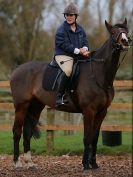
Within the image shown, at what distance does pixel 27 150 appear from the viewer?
8391mm

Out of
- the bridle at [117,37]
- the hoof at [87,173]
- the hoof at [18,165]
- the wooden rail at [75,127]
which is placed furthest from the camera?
the wooden rail at [75,127]

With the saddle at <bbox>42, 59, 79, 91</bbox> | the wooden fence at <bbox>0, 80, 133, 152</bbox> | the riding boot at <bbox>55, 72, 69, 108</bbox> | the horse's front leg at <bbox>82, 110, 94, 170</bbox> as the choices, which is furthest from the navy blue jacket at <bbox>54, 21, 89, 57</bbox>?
the wooden fence at <bbox>0, 80, 133, 152</bbox>

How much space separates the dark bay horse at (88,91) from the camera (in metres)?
7.32

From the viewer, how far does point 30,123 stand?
8523 mm

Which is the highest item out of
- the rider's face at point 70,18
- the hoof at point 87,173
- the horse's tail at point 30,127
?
the rider's face at point 70,18

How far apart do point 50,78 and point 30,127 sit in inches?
42.3

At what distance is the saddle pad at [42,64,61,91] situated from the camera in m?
7.87

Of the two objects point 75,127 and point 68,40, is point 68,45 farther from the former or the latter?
point 75,127

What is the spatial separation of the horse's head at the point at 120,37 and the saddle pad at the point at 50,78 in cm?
110

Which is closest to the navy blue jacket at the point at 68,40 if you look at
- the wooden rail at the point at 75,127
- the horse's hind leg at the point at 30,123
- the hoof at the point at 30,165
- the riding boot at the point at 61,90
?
the riding boot at the point at 61,90

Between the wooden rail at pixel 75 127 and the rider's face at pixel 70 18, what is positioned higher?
the rider's face at pixel 70 18

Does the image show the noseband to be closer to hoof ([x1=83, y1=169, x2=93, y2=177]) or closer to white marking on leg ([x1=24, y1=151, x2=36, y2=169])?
hoof ([x1=83, y1=169, x2=93, y2=177])

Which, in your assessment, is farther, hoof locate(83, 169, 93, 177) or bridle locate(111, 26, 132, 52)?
hoof locate(83, 169, 93, 177)

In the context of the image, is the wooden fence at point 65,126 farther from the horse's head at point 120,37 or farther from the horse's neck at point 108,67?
the horse's head at point 120,37
